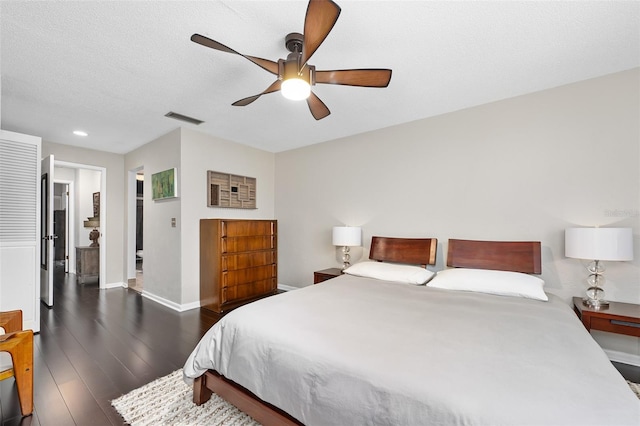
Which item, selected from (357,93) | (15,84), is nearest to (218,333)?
(357,93)

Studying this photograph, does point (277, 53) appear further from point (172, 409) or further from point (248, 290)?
point (248, 290)

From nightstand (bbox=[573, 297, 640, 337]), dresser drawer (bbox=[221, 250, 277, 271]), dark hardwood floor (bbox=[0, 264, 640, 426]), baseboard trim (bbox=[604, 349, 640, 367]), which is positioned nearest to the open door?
dark hardwood floor (bbox=[0, 264, 640, 426])

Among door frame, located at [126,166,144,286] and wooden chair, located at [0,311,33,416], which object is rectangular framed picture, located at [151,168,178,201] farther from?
wooden chair, located at [0,311,33,416]

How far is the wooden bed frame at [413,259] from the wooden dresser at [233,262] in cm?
176

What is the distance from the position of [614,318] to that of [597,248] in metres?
0.51

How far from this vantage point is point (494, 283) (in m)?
2.34

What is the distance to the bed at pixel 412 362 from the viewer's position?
947mm

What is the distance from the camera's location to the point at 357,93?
2.75 metres

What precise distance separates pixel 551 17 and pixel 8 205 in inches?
196

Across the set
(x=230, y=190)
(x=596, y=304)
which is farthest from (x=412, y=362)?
(x=230, y=190)

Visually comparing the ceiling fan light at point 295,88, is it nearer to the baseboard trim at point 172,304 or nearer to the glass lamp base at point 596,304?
the glass lamp base at point 596,304

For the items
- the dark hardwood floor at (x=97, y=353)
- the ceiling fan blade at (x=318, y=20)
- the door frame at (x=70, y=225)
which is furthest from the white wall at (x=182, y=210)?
the door frame at (x=70, y=225)

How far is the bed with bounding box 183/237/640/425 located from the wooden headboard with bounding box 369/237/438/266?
34.1 inches

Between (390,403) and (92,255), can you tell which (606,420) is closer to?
(390,403)
